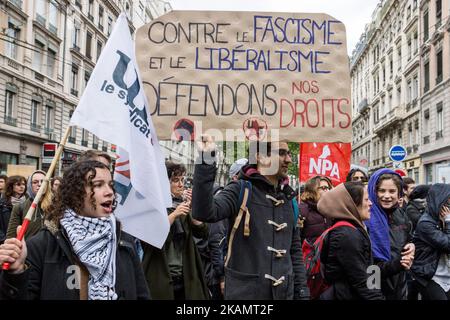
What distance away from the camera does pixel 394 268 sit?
348 cm

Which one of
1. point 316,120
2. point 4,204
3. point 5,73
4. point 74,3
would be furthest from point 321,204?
point 74,3

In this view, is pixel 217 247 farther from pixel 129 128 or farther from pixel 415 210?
pixel 415 210

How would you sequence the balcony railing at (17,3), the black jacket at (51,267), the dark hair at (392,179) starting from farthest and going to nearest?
1. the balcony railing at (17,3)
2. the dark hair at (392,179)
3. the black jacket at (51,267)

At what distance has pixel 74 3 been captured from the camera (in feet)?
100.0

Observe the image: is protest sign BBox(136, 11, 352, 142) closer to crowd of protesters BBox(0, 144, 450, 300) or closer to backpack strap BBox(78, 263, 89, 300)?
crowd of protesters BBox(0, 144, 450, 300)

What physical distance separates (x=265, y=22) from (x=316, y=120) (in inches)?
34.8

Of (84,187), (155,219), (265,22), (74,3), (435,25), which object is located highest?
(74,3)

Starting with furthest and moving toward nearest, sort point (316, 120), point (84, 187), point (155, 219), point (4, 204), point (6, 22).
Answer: point (6, 22) < point (4, 204) < point (316, 120) < point (155, 219) < point (84, 187)

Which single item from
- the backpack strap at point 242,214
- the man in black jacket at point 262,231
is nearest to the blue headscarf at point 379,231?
the man in black jacket at point 262,231

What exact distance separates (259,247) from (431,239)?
225 centimetres

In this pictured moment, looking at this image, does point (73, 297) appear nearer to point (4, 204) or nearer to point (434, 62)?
point (4, 204)

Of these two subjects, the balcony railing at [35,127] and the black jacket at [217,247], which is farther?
the balcony railing at [35,127]

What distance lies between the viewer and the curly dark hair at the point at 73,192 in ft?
7.97

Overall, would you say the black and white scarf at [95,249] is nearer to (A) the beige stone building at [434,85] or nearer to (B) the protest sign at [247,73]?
(B) the protest sign at [247,73]
